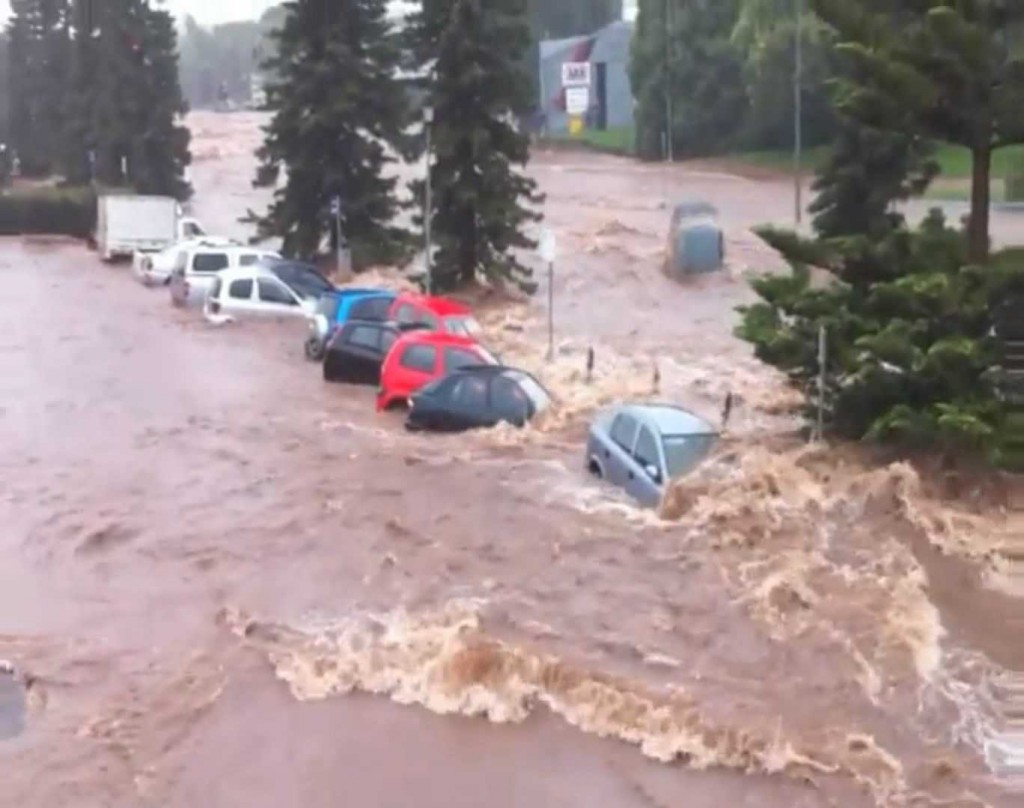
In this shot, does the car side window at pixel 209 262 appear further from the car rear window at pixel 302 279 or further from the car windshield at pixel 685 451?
the car windshield at pixel 685 451

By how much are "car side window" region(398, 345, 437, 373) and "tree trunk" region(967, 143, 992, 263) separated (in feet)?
23.2

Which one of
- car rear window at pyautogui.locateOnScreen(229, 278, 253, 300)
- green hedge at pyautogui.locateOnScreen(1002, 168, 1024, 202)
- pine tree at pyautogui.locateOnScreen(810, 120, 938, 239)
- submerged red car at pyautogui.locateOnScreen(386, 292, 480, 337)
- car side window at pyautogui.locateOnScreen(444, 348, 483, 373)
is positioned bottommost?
car rear window at pyautogui.locateOnScreen(229, 278, 253, 300)

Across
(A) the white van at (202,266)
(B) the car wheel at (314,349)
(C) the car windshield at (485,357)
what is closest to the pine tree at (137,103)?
(A) the white van at (202,266)

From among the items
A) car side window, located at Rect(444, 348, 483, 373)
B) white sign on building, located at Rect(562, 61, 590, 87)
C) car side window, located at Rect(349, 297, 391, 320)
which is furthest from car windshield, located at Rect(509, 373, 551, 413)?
white sign on building, located at Rect(562, 61, 590, 87)

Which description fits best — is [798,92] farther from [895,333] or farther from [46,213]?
[895,333]

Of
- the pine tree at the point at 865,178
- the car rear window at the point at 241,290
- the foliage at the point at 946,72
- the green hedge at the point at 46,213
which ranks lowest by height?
the green hedge at the point at 46,213

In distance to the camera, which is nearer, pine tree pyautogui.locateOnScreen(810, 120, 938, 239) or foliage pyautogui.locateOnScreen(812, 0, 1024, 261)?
foliage pyautogui.locateOnScreen(812, 0, 1024, 261)

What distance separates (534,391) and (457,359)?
5.04 ft

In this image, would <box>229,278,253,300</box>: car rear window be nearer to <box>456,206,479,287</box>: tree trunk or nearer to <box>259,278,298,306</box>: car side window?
<box>259,278,298,306</box>: car side window

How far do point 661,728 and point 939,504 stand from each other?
653 centimetres

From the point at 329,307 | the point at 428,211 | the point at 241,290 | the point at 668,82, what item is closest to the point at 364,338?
the point at 329,307

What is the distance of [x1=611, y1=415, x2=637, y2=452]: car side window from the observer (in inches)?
717

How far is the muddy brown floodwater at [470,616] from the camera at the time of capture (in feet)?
38.7

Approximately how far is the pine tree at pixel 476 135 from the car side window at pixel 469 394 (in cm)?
1562
